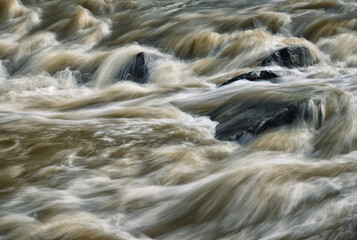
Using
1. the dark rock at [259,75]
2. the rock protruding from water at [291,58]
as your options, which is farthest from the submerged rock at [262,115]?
the rock protruding from water at [291,58]

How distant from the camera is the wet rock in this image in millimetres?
9141

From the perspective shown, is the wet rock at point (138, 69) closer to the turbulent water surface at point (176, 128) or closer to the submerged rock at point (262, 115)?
the turbulent water surface at point (176, 128)

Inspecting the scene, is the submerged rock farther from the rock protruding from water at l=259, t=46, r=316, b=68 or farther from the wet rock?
the wet rock

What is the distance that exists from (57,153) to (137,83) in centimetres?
306

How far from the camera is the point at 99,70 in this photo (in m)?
9.60

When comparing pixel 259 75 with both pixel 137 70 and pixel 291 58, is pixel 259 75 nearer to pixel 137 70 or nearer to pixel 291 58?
pixel 291 58

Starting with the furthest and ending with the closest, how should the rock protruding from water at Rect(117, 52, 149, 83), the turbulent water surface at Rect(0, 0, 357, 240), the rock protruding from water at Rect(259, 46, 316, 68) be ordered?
the rock protruding from water at Rect(117, 52, 149, 83), the rock protruding from water at Rect(259, 46, 316, 68), the turbulent water surface at Rect(0, 0, 357, 240)

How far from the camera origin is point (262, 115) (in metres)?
6.39

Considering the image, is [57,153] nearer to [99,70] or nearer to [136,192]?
[136,192]

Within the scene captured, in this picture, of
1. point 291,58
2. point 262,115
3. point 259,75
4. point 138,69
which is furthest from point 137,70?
point 262,115

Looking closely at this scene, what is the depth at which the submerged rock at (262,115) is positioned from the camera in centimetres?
621

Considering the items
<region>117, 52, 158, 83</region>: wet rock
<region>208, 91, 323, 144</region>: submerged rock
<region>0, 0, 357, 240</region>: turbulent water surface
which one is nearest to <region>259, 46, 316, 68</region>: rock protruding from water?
<region>0, 0, 357, 240</region>: turbulent water surface

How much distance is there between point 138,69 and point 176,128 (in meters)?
2.71

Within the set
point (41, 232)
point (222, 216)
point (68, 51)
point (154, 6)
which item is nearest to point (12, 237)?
point (41, 232)
